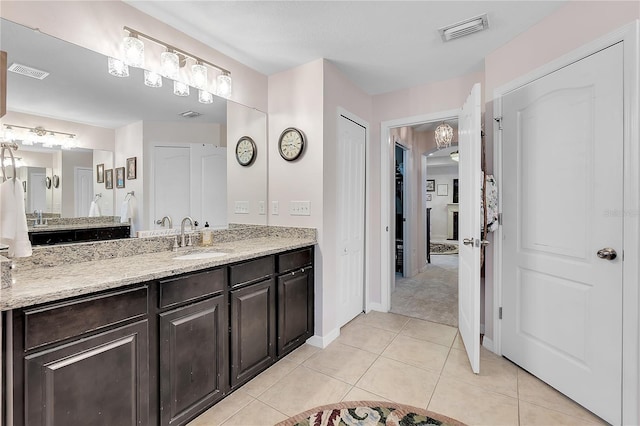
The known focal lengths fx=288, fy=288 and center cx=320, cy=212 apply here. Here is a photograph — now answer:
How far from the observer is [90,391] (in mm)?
1202

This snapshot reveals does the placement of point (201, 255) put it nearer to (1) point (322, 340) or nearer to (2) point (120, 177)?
(2) point (120, 177)

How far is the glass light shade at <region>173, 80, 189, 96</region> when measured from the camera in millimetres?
2100

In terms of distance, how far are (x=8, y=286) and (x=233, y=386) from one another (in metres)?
1.26

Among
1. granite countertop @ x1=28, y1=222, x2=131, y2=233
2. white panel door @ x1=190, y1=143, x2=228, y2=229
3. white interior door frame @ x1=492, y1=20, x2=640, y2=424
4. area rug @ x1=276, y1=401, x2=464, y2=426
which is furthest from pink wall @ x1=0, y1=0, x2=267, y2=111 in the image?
white interior door frame @ x1=492, y1=20, x2=640, y2=424

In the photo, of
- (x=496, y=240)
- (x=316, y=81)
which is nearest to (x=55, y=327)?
(x=316, y=81)

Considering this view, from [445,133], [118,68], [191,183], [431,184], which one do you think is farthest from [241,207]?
[431,184]

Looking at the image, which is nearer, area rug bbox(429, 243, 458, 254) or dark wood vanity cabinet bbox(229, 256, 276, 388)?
dark wood vanity cabinet bbox(229, 256, 276, 388)

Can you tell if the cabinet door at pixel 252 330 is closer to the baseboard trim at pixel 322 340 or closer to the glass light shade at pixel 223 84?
the baseboard trim at pixel 322 340

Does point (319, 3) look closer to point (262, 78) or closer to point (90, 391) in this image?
point (262, 78)

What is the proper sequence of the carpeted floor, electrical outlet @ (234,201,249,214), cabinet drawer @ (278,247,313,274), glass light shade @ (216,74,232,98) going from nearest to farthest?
cabinet drawer @ (278,247,313,274) → glass light shade @ (216,74,232,98) → electrical outlet @ (234,201,249,214) → the carpeted floor

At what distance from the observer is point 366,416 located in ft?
5.48

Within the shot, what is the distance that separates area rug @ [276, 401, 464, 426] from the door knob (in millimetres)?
1231

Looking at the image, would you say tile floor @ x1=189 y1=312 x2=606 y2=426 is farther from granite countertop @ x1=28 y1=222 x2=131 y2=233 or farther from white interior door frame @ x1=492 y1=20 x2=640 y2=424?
granite countertop @ x1=28 y1=222 x2=131 y2=233

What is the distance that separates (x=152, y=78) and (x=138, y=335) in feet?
5.35
